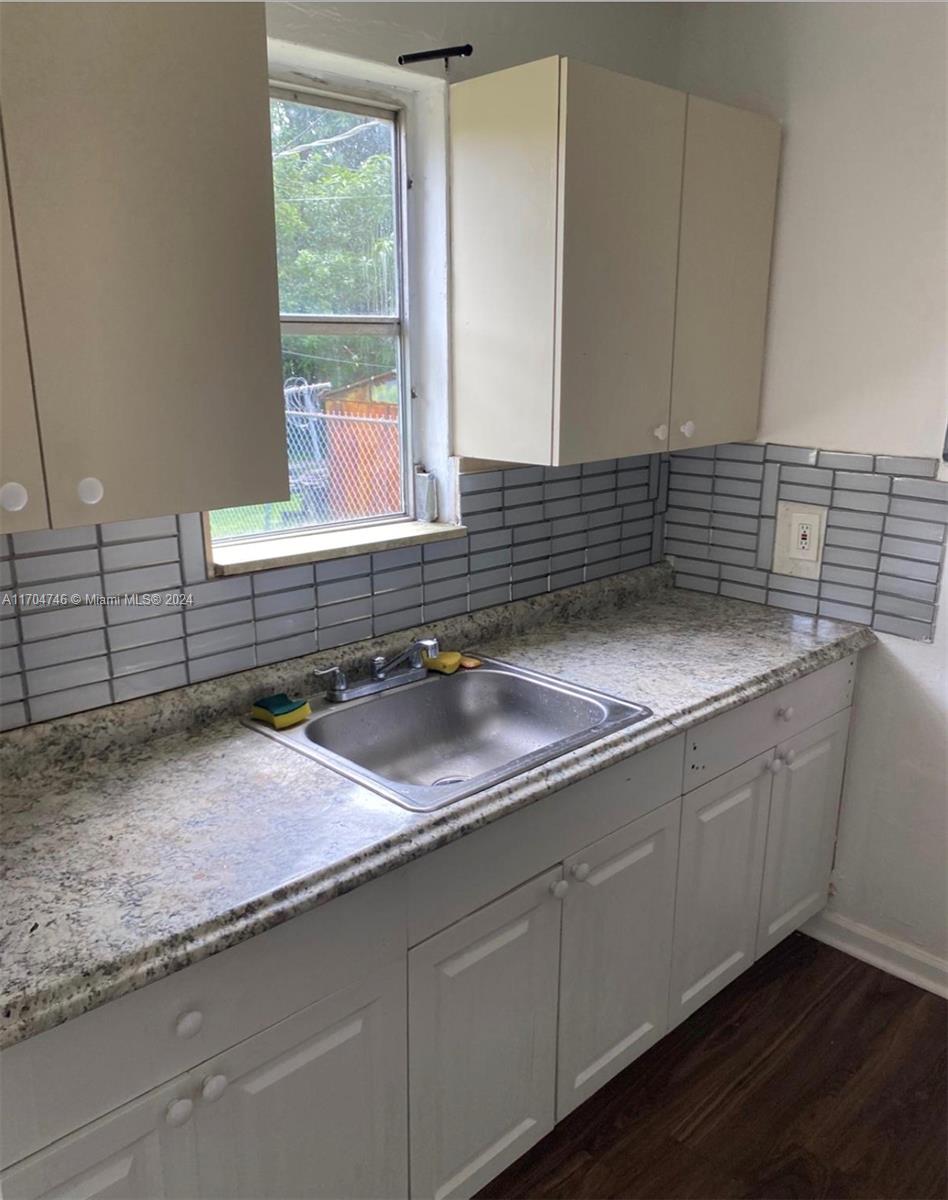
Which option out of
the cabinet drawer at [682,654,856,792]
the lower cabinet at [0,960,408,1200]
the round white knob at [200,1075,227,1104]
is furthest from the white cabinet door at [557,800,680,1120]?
the round white knob at [200,1075,227,1104]

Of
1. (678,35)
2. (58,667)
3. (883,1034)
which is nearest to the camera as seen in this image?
(58,667)

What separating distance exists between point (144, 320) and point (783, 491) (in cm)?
167

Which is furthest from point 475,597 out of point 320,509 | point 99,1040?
point 99,1040

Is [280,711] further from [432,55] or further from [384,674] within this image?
[432,55]

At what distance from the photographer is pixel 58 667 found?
4.82 feet

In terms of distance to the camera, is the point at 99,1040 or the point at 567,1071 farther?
the point at 567,1071

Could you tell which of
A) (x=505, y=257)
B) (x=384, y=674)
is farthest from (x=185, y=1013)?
(x=505, y=257)

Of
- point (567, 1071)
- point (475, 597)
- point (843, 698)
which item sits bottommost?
point (567, 1071)

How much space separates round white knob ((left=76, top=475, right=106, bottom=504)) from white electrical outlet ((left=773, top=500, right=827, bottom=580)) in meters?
1.72

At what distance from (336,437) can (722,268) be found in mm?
960

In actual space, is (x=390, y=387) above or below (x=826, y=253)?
below

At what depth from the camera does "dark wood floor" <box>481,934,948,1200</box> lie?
5.69ft

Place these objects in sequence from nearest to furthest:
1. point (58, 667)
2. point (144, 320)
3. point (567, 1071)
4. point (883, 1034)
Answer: point (144, 320) → point (58, 667) → point (567, 1071) → point (883, 1034)

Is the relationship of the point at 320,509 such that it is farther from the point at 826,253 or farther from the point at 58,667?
the point at 826,253
